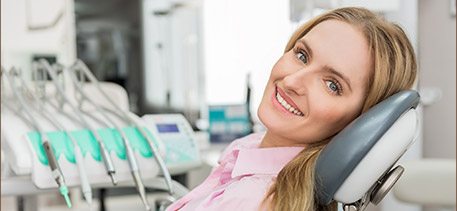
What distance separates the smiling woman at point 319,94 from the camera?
2.75 feet

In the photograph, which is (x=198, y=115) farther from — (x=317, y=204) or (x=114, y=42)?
(x=317, y=204)

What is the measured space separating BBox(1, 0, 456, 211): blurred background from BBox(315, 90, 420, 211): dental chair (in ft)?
3.85

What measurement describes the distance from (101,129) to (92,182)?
137mm

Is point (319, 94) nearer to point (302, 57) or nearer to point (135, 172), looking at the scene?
point (302, 57)

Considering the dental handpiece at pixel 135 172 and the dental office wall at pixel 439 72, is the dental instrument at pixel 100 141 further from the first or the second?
the dental office wall at pixel 439 72

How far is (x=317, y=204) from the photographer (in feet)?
2.76

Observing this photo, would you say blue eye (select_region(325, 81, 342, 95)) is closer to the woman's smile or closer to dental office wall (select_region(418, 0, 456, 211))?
the woman's smile

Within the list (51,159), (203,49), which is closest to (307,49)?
(51,159)

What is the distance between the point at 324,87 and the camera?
0.87 m

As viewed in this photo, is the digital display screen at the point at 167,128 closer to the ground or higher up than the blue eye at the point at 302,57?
closer to the ground

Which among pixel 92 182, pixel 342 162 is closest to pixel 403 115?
pixel 342 162

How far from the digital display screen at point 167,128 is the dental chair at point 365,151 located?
2.34ft

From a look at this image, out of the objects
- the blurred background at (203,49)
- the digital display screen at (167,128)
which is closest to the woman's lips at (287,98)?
the digital display screen at (167,128)


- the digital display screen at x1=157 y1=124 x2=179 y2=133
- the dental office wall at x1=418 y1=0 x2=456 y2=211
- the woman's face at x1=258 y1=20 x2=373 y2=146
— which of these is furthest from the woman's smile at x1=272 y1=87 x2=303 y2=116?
the dental office wall at x1=418 y1=0 x2=456 y2=211
